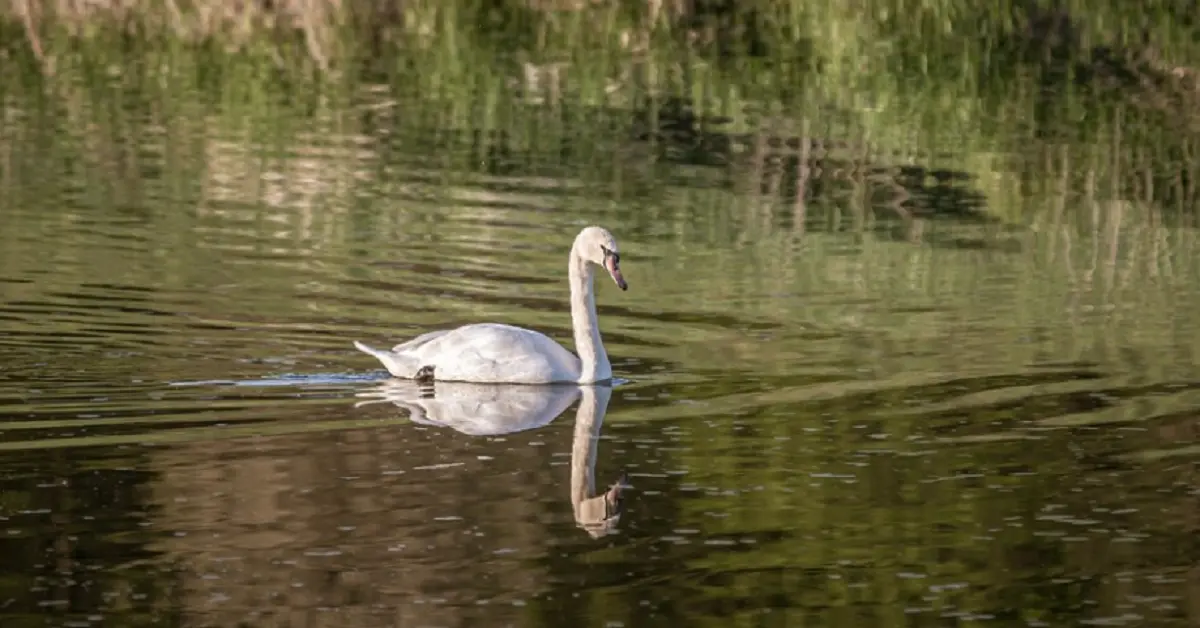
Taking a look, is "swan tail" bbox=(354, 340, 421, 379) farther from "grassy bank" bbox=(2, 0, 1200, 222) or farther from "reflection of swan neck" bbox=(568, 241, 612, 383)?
"grassy bank" bbox=(2, 0, 1200, 222)

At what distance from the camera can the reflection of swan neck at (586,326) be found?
12594 mm

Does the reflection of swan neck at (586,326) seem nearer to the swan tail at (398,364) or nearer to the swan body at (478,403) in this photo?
the swan body at (478,403)

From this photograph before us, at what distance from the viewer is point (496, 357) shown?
41.1 feet

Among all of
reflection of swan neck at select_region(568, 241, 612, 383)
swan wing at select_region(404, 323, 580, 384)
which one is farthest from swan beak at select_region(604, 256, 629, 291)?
swan wing at select_region(404, 323, 580, 384)

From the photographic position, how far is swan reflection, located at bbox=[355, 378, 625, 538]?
11.1 metres

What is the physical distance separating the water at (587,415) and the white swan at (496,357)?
20cm

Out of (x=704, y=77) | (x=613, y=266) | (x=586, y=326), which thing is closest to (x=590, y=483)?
(x=586, y=326)

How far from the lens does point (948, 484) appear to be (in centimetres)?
1020

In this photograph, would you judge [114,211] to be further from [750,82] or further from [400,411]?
[750,82]

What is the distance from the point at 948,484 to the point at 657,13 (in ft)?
67.1

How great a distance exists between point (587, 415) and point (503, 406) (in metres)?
0.47

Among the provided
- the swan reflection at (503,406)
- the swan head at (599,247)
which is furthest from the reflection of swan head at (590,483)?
the swan head at (599,247)

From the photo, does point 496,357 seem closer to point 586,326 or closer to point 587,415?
point 586,326

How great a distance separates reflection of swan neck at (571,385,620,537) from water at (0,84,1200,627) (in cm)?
3
